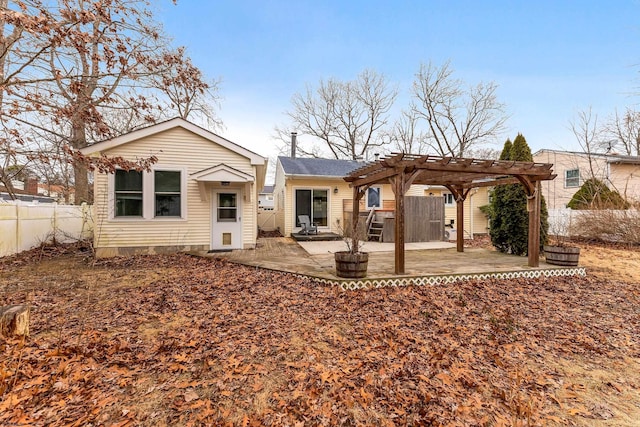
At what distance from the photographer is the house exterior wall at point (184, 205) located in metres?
7.45

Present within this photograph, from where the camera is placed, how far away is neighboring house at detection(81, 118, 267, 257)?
748 centimetres

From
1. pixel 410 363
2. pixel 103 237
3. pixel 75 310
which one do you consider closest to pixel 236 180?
pixel 103 237

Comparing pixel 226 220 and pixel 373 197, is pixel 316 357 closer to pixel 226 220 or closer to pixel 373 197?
pixel 226 220

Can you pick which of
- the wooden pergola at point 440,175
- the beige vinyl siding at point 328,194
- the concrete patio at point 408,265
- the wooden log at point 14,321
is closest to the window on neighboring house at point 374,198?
the beige vinyl siding at point 328,194

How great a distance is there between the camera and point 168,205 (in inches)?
311

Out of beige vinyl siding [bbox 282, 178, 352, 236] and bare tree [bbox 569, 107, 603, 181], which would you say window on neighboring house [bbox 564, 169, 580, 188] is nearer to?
bare tree [bbox 569, 107, 603, 181]

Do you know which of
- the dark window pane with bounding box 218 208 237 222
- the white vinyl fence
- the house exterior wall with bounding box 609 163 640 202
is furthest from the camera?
the house exterior wall with bounding box 609 163 640 202

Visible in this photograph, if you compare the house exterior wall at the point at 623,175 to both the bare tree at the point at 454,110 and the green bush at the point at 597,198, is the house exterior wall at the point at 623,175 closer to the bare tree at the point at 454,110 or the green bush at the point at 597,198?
the green bush at the point at 597,198

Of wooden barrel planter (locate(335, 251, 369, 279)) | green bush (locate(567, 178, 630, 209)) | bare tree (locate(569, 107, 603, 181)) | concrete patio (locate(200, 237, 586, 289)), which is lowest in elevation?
concrete patio (locate(200, 237, 586, 289))

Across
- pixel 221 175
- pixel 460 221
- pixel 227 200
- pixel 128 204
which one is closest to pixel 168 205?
pixel 128 204

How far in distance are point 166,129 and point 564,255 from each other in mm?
10200

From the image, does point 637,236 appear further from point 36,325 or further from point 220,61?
point 220,61

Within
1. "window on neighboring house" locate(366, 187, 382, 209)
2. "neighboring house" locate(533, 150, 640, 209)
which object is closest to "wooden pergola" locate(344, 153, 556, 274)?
"window on neighboring house" locate(366, 187, 382, 209)

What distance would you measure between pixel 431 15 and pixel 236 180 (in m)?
9.45
